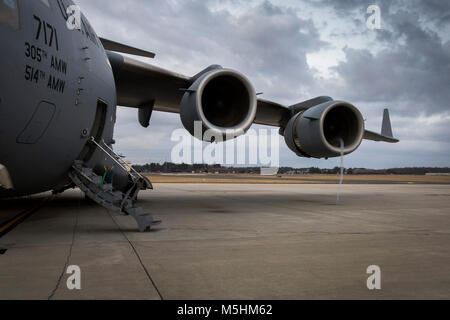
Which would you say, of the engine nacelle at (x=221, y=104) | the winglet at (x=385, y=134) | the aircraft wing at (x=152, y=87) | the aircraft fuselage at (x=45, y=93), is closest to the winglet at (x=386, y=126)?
the winglet at (x=385, y=134)

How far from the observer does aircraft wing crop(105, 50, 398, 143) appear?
1078cm

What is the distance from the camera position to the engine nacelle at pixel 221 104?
8742mm

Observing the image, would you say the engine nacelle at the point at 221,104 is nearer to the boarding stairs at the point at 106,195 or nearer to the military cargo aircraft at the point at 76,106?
the military cargo aircraft at the point at 76,106

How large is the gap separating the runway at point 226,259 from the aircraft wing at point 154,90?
4557mm

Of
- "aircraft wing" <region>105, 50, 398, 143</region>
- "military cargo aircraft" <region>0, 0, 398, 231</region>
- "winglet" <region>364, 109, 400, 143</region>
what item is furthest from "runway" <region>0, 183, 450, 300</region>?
"winglet" <region>364, 109, 400, 143</region>

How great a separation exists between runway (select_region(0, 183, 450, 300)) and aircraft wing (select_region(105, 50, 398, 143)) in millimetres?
4557

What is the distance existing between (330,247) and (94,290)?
313cm

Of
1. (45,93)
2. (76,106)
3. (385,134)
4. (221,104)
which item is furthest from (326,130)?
(45,93)

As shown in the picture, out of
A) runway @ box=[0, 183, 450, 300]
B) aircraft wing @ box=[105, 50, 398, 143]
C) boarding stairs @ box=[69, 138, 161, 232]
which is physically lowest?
runway @ box=[0, 183, 450, 300]

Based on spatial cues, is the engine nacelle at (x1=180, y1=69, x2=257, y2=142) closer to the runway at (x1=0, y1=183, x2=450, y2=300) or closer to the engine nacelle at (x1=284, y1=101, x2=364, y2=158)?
the runway at (x1=0, y1=183, x2=450, y2=300)

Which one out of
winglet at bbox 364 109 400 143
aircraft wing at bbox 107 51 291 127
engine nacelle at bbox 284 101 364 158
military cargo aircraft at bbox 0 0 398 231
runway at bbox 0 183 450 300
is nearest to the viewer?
runway at bbox 0 183 450 300
